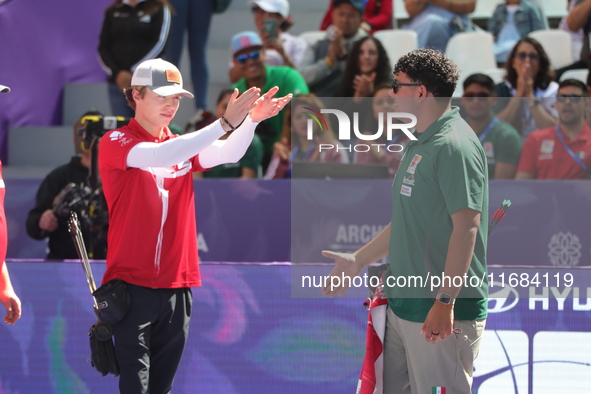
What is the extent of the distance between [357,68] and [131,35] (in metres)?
2.13

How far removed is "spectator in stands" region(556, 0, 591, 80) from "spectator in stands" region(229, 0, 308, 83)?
2.42 m

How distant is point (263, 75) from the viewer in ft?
23.0

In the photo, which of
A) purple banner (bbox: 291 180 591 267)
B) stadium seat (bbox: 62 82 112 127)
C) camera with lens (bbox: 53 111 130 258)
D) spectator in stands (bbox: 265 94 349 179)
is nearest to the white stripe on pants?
spectator in stands (bbox: 265 94 349 179)

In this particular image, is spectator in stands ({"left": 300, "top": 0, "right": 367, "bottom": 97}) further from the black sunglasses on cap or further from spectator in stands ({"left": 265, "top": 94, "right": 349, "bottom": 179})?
spectator in stands ({"left": 265, "top": 94, "right": 349, "bottom": 179})

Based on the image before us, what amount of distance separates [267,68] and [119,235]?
12.0 ft

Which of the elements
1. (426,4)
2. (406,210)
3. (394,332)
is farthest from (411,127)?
(426,4)

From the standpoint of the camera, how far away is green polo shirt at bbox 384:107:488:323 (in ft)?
10.2

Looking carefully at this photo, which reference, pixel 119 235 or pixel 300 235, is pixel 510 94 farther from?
pixel 119 235

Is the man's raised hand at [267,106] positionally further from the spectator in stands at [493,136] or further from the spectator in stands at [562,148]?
the spectator in stands at [562,148]

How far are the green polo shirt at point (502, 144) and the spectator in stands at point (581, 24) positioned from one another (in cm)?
273

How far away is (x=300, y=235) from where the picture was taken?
17.2ft

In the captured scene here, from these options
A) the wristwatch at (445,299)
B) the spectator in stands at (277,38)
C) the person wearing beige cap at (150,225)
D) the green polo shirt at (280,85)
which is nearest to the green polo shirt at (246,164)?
the green polo shirt at (280,85)

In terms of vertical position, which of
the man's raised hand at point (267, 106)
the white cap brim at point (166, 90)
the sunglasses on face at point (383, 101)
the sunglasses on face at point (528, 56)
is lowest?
the sunglasses on face at point (528, 56)

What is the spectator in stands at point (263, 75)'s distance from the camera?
6.73 metres
